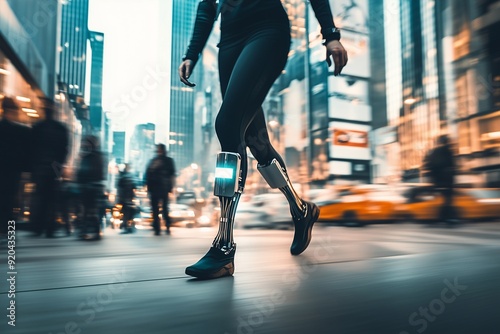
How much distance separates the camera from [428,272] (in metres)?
1.65

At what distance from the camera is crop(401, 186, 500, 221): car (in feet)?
27.5

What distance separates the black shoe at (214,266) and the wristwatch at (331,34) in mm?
963

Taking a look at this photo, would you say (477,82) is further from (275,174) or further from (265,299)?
(265,299)

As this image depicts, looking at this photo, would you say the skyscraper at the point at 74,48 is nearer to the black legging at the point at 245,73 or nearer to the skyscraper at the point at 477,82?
the skyscraper at the point at 477,82

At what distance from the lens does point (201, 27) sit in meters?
1.90

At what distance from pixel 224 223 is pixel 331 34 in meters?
0.92

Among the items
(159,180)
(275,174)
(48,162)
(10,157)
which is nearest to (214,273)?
(275,174)

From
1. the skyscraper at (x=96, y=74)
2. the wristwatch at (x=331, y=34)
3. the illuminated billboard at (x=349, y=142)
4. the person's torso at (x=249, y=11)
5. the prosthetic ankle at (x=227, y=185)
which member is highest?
the skyscraper at (x=96, y=74)

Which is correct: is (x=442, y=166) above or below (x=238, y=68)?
below

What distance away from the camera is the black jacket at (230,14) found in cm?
173

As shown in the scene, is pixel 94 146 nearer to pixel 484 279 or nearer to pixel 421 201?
pixel 484 279

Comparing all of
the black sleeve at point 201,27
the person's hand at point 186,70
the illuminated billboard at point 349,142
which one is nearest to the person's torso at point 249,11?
the black sleeve at point 201,27

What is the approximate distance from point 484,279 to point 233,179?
99 cm

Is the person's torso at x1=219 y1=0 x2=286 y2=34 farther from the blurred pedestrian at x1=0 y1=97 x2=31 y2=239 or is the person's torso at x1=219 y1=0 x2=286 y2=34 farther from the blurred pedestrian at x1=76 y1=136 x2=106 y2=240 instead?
the blurred pedestrian at x1=76 y1=136 x2=106 y2=240
